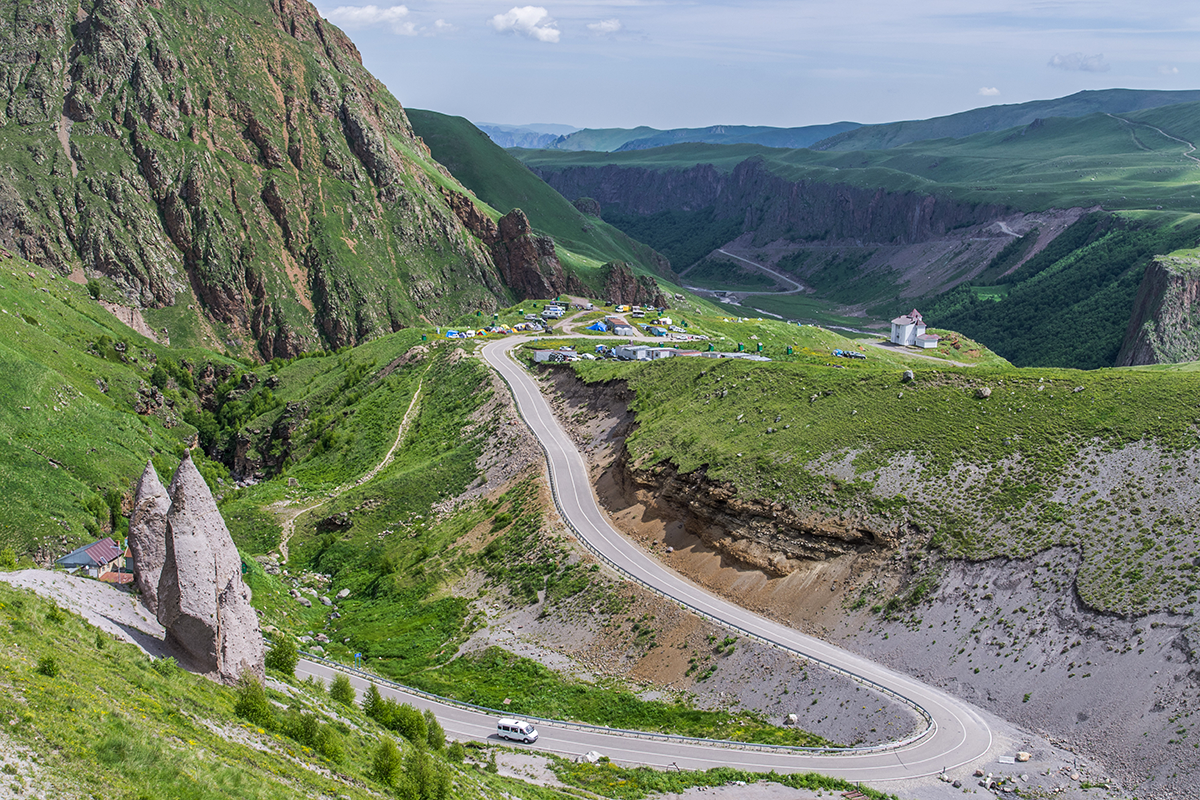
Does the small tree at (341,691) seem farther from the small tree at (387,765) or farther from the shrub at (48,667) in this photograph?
the shrub at (48,667)

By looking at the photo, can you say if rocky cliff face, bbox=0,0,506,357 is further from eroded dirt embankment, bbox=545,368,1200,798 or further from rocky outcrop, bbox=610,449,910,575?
eroded dirt embankment, bbox=545,368,1200,798

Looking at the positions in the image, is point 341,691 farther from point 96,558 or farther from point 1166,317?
point 1166,317

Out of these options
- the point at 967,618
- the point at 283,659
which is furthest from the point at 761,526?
the point at 283,659

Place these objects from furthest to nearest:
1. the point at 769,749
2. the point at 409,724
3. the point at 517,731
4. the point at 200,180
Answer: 1. the point at 200,180
2. the point at 517,731
3. the point at 769,749
4. the point at 409,724

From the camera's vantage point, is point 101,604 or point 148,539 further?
point 148,539

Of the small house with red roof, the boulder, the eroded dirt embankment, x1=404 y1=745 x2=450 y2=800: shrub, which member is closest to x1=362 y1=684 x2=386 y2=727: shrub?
x1=404 y1=745 x2=450 y2=800: shrub

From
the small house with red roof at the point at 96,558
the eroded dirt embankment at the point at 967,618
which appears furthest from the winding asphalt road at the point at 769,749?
the small house with red roof at the point at 96,558

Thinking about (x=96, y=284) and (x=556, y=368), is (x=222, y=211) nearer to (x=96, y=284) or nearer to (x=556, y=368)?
(x=96, y=284)
